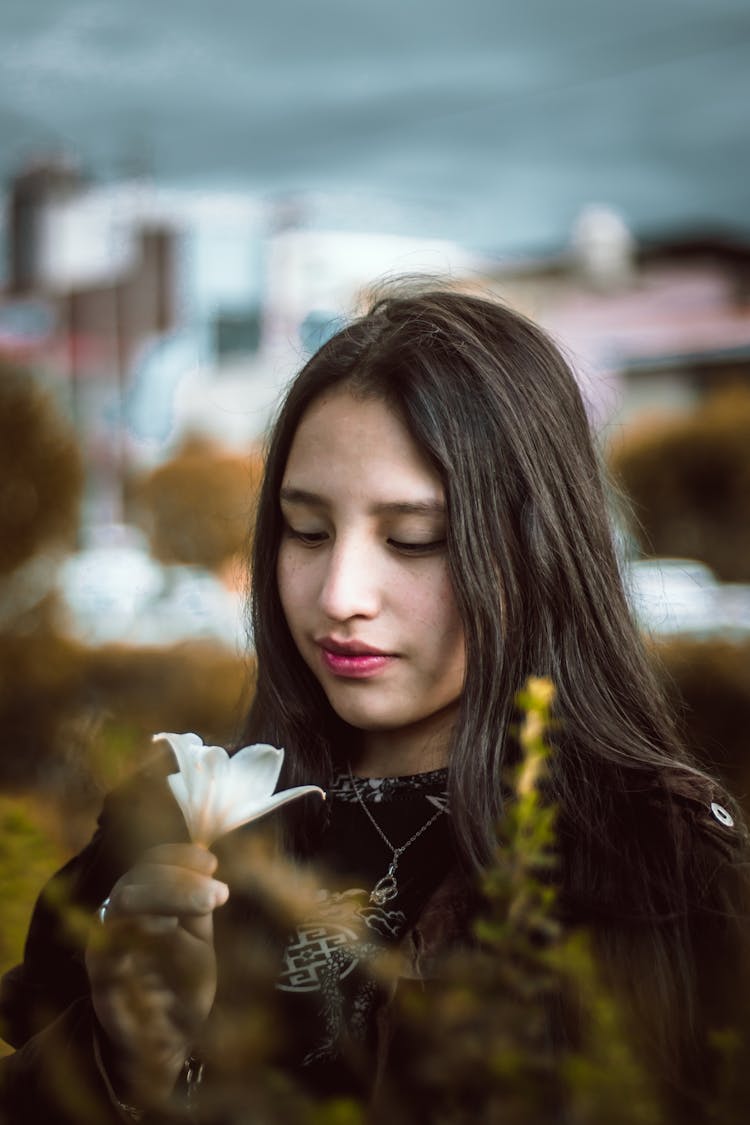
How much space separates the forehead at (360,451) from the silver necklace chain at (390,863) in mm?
394

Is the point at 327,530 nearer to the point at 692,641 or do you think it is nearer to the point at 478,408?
the point at 478,408

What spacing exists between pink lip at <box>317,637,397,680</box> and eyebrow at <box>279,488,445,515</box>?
148 mm

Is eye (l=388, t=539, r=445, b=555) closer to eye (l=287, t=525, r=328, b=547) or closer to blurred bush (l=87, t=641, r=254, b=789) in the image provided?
eye (l=287, t=525, r=328, b=547)

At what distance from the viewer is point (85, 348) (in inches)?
1047

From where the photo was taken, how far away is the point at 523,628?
158 cm

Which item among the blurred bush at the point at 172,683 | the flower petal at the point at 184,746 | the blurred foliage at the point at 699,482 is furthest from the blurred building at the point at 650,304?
the flower petal at the point at 184,746

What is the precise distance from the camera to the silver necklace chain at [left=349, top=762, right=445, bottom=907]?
1505 mm

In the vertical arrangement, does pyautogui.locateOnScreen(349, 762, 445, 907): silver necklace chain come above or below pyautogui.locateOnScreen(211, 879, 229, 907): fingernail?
below

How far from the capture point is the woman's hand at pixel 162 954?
0.95 m

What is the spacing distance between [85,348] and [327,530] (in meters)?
26.1

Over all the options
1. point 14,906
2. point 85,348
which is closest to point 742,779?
point 14,906

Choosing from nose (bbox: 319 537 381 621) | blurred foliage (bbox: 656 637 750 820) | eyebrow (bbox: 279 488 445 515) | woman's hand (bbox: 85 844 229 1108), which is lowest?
blurred foliage (bbox: 656 637 750 820)

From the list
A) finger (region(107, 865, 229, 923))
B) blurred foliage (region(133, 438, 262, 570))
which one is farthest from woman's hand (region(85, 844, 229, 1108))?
blurred foliage (region(133, 438, 262, 570))

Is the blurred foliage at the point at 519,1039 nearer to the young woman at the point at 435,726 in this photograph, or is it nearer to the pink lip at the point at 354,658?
the young woman at the point at 435,726
